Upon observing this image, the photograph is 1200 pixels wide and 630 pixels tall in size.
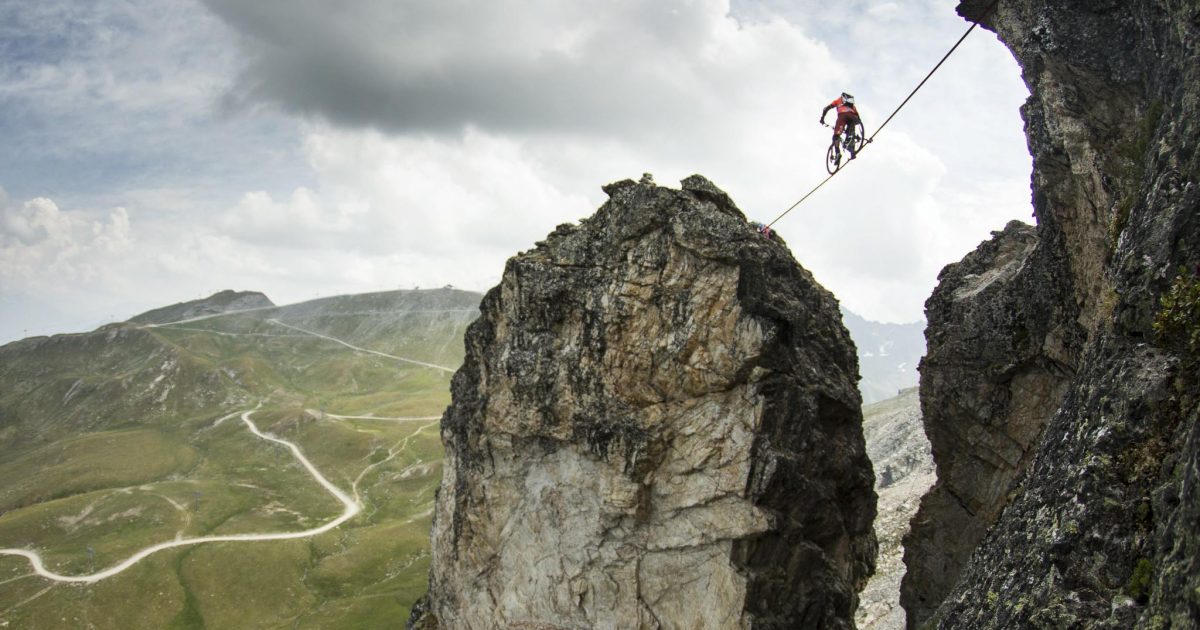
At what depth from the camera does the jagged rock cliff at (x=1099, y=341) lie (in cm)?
1391

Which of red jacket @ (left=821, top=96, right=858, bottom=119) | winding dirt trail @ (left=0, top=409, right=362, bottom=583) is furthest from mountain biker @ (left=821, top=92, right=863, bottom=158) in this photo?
winding dirt trail @ (left=0, top=409, right=362, bottom=583)

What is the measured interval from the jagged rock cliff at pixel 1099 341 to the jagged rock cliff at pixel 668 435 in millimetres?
9196

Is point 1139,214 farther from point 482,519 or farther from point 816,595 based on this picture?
point 482,519

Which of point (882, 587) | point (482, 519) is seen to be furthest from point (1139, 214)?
point (882, 587)

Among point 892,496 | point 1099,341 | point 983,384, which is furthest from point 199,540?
point 1099,341

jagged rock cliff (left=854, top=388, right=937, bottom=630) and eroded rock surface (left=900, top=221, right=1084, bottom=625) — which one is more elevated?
eroded rock surface (left=900, top=221, right=1084, bottom=625)

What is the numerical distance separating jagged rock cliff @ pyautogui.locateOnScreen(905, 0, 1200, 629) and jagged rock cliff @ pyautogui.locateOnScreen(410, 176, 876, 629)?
9196mm

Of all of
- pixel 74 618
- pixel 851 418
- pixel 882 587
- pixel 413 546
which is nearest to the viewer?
pixel 851 418

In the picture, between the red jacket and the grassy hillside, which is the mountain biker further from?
the grassy hillside

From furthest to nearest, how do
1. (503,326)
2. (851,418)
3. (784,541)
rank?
(503,326) < (851,418) < (784,541)

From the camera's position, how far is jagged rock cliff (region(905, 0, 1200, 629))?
45.6ft

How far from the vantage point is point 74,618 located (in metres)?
99.6

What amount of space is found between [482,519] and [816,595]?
1990cm

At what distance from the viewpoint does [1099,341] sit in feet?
58.3
